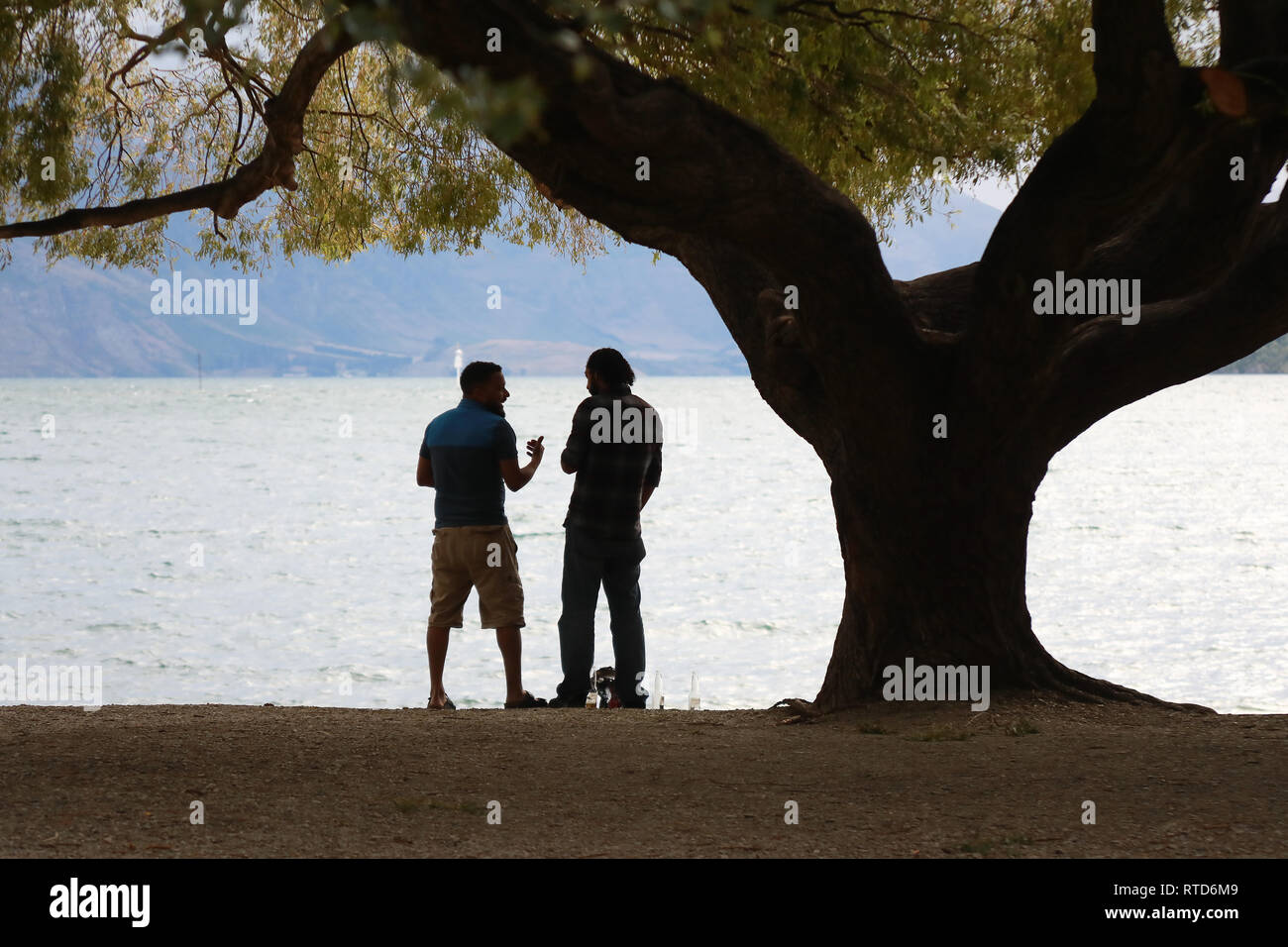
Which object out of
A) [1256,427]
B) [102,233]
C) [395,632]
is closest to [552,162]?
[102,233]

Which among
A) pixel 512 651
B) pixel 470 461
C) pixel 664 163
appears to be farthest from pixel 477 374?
pixel 664 163

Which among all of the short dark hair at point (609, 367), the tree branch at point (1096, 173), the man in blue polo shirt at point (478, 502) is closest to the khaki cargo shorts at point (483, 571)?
the man in blue polo shirt at point (478, 502)

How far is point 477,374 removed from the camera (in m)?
8.39

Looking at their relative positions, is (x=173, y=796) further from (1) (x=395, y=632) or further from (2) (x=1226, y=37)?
(1) (x=395, y=632)

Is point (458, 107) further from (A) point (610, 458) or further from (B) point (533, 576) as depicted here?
(B) point (533, 576)

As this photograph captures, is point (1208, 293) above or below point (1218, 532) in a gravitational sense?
above

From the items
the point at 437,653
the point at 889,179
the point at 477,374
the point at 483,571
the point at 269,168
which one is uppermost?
the point at 889,179

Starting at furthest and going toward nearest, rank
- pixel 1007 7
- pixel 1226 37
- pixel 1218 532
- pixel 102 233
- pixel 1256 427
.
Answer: pixel 1256 427 → pixel 1218 532 → pixel 102 233 → pixel 1007 7 → pixel 1226 37

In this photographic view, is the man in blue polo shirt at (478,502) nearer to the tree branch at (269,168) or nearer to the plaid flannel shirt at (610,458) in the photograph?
the plaid flannel shirt at (610,458)

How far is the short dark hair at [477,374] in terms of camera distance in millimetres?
8344

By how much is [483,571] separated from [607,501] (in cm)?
89

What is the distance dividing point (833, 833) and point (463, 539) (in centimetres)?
372

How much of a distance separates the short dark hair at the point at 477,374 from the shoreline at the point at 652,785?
6.60 feet

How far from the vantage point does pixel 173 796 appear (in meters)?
5.82
